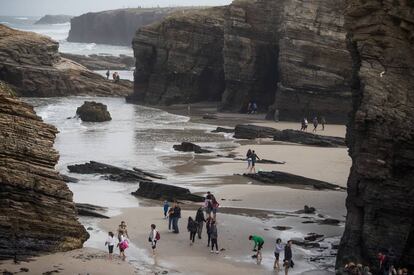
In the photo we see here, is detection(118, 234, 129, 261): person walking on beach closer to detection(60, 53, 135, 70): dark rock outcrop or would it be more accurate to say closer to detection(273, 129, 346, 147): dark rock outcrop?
detection(273, 129, 346, 147): dark rock outcrop

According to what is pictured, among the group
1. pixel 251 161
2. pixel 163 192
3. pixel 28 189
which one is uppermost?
pixel 28 189

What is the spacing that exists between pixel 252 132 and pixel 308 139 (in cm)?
458

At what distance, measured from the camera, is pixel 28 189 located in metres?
21.3

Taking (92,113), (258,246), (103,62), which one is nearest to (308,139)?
(92,113)

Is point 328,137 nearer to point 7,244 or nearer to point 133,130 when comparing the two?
point 133,130

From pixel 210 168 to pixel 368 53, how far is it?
58.2ft

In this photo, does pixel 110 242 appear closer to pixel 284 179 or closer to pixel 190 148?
pixel 284 179

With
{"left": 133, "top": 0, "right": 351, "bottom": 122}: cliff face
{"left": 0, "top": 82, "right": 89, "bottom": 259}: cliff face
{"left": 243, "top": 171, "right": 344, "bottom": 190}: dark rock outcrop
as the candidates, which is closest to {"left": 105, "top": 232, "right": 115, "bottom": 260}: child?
{"left": 0, "top": 82, "right": 89, "bottom": 259}: cliff face

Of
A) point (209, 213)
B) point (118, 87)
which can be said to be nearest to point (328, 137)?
point (209, 213)

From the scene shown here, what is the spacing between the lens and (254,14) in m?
62.5

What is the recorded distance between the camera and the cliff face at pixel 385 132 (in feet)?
68.0

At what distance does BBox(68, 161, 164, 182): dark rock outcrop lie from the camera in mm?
35125

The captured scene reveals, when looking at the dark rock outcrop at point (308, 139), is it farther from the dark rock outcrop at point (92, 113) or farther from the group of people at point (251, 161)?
the dark rock outcrop at point (92, 113)

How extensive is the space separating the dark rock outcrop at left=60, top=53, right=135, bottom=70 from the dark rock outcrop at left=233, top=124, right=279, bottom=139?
192 feet
